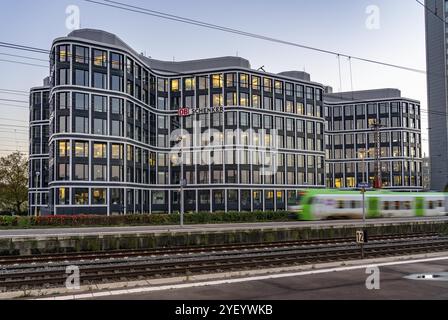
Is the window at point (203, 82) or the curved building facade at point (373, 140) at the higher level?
the window at point (203, 82)

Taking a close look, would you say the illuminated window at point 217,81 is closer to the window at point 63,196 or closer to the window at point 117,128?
the window at point 117,128

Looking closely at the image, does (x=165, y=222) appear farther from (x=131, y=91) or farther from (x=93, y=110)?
(x=131, y=91)

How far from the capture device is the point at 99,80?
217ft

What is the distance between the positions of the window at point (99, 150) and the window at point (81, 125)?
8.57 ft

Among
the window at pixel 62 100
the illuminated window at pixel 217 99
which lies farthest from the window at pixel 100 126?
the illuminated window at pixel 217 99

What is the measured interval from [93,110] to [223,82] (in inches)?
972

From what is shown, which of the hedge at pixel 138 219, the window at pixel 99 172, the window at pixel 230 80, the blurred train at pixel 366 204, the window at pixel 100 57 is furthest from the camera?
the window at pixel 230 80

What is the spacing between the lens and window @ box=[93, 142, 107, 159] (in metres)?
65.4

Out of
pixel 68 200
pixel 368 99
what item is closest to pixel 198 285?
pixel 68 200

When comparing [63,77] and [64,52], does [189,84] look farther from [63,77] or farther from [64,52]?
[63,77]

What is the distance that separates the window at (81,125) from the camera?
209ft

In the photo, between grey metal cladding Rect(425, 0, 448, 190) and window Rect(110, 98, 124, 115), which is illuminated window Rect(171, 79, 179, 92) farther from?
grey metal cladding Rect(425, 0, 448, 190)

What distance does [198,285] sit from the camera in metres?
14.5

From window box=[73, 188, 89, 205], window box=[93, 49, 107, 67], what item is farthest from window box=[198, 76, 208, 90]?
window box=[73, 188, 89, 205]
